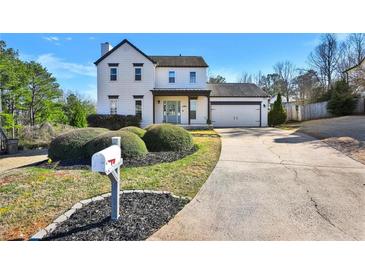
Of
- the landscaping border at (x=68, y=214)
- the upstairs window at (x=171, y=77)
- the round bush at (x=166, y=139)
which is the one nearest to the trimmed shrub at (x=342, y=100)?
the upstairs window at (x=171, y=77)

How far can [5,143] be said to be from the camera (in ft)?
43.1

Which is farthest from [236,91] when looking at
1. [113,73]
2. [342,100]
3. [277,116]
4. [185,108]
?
[113,73]

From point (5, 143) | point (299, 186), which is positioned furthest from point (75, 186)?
point (5, 143)

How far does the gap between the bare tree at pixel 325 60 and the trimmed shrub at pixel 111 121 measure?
28.7 metres

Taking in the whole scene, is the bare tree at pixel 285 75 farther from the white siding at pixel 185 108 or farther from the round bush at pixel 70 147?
the round bush at pixel 70 147

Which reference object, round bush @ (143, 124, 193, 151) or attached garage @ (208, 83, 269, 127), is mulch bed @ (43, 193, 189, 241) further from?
attached garage @ (208, 83, 269, 127)

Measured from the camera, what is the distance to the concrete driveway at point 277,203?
3.51 metres

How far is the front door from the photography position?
2173cm

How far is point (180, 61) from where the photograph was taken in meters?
22.5

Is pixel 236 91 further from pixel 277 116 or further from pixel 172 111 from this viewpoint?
pixel 172 111
